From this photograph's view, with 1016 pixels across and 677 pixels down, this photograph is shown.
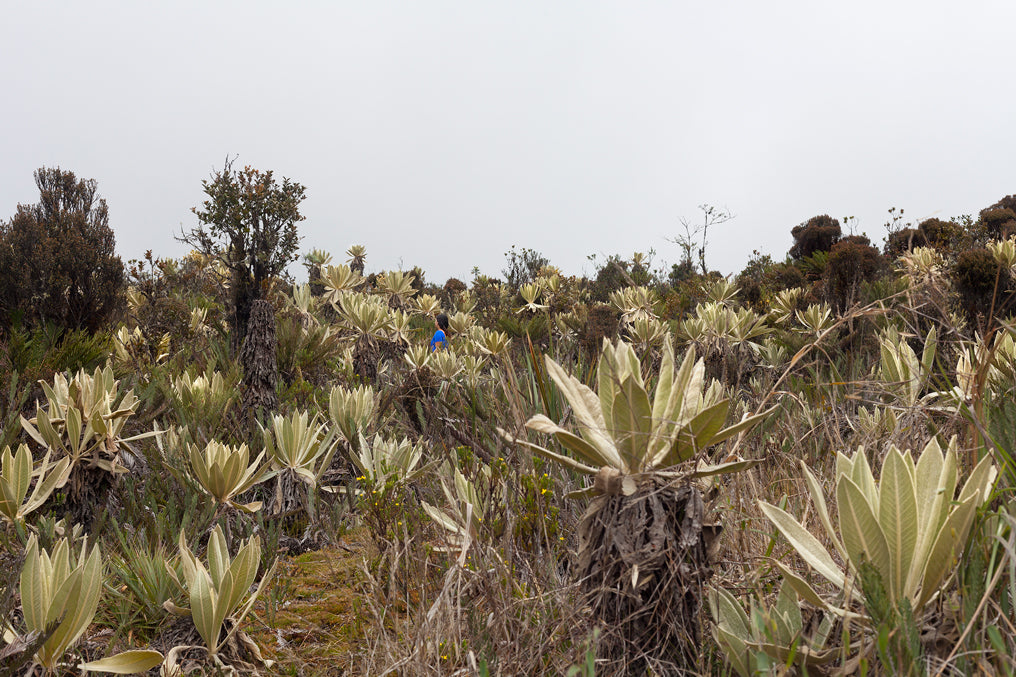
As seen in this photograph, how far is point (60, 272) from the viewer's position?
662cm

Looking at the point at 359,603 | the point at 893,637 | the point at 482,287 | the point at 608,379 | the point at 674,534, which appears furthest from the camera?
the point at 482,287

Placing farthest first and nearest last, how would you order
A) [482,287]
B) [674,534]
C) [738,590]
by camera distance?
[482,287], [738,590], [674,534]

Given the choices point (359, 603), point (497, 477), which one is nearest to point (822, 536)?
point (497, 477)

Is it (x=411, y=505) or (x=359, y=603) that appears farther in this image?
(x=411, y=505)

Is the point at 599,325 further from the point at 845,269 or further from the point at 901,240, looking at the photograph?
the point at 901,240

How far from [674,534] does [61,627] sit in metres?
1.67

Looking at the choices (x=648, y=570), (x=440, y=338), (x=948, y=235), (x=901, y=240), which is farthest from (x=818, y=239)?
(x=648, y=570)

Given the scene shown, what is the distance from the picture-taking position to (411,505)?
3234mm

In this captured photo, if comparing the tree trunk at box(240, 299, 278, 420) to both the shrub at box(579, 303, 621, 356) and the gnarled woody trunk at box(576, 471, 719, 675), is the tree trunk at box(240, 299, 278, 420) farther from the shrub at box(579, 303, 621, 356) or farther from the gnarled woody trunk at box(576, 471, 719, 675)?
the shrub at box(579, 303, 621, 356)

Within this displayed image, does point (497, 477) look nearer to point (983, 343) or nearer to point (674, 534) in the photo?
point (674, 534)

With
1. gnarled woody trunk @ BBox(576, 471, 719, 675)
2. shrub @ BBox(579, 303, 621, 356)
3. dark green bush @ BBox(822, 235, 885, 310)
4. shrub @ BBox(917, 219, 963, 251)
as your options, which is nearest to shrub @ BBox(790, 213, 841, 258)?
shrub @ BBox(917, 219, 963, 251)

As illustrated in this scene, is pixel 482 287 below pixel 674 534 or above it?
above

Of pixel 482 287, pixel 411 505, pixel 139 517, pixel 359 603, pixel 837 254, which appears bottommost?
pixel 359 603

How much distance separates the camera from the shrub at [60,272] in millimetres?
6523
